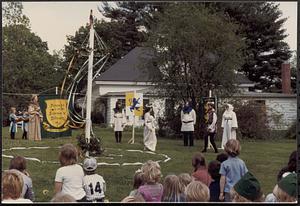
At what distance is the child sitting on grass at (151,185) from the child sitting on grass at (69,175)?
75 cm

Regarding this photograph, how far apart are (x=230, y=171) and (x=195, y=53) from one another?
17849 millimetres

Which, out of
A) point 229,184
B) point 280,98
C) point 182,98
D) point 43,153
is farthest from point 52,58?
point 229,184

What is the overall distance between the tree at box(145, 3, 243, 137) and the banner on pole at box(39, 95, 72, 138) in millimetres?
6132

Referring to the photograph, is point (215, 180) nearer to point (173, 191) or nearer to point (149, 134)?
point (173, 191)

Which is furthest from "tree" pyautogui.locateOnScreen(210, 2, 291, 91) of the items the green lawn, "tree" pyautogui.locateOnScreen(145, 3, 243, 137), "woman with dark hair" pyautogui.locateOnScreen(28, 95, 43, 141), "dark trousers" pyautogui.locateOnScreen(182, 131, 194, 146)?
the green lawn

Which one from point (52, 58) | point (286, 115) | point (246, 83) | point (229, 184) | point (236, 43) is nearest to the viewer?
point (229, 184)

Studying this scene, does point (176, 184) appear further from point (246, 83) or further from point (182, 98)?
point (246, 83)

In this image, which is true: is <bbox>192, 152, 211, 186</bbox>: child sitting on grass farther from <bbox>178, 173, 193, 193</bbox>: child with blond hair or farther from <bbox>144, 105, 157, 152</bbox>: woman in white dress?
<bbox>144, 105, 157, 152</bbox>: woman in white dress

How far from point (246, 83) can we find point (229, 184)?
34.6 m

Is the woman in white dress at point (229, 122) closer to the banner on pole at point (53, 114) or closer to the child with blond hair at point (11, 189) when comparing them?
the banner on pole at point (53, 114)

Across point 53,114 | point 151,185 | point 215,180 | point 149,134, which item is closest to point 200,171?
point 215,180

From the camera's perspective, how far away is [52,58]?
164ft

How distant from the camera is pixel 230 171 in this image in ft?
19.8

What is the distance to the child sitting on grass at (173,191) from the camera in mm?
4843
